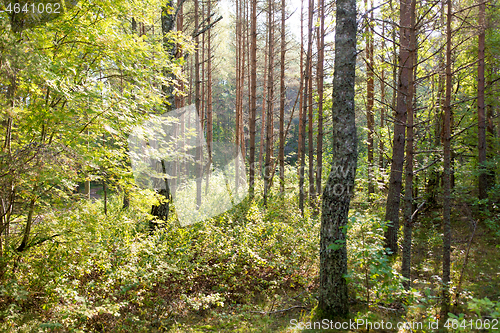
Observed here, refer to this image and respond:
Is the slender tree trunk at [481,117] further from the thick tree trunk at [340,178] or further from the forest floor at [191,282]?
the thick tree trunk at [340,178]

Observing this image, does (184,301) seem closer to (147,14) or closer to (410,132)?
(410,132)

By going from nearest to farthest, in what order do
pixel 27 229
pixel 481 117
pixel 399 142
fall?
pixel 27 229
pixel 399 142
pixel 481 117

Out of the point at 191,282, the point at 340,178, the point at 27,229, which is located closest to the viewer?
the point at 340,178

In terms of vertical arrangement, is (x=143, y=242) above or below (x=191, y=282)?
above

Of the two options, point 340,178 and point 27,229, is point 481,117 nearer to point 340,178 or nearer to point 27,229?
point 340,178

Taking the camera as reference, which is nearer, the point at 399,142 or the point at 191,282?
the point at 191,282

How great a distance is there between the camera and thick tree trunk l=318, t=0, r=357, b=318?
373cm

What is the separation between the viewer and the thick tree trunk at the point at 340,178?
373 cm

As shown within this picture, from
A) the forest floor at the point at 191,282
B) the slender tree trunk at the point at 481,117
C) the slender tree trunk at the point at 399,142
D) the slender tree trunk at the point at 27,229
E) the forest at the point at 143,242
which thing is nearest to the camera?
the forest at the point at 143,242

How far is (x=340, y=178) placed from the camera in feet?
12.2

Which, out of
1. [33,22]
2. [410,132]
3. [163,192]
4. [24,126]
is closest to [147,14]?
[33,22]

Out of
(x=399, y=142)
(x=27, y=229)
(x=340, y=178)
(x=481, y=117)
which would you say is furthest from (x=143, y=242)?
(x=481, y=117)

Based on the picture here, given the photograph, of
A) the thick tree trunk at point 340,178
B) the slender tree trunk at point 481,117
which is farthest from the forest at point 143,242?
the slender tree trunk at point 481,117

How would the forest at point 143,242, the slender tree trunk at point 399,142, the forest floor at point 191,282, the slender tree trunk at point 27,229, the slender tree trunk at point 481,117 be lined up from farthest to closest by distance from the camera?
the slender tree trunk at point 481,117 → the slender tree trunk at point 399,142 → the slender tree trunk at point 27,229 → the forest floor at point 191,282 → the forest at point 143,242
